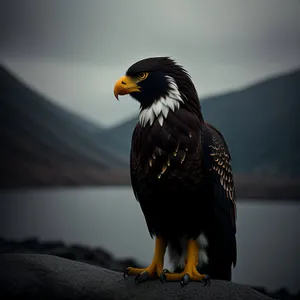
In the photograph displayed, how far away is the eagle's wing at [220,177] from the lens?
289 centimetres

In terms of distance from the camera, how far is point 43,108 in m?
6.92

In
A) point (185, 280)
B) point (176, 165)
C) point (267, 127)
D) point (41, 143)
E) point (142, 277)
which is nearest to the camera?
point (176, 165)

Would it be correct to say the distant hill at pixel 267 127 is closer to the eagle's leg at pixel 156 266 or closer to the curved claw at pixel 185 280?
the eagle's leg at pixel 156 266

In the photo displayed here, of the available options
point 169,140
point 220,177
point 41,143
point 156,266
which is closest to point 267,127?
point 41,143

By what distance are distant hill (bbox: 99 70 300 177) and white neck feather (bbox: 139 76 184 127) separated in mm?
3255

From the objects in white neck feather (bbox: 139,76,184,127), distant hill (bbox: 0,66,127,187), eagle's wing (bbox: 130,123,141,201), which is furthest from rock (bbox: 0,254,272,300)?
distant hill (bbox: 0,66,127,187)

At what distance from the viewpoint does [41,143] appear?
6961mm

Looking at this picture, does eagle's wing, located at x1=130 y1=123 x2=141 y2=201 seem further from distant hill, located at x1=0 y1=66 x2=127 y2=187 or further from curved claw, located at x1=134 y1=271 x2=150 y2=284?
distant hill, located at x1=0 y1=66 x2=127 y2=187

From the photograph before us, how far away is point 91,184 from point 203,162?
4.28m

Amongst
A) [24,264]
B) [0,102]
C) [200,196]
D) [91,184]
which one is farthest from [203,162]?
[0,102]

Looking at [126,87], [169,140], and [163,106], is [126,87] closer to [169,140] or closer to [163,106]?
[163,106]

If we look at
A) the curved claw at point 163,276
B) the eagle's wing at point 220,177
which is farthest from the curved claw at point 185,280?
the eagle's wing at point 220,177

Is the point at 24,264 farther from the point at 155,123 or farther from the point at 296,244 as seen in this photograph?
the point at 296,244

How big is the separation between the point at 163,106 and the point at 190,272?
41.0 inches
